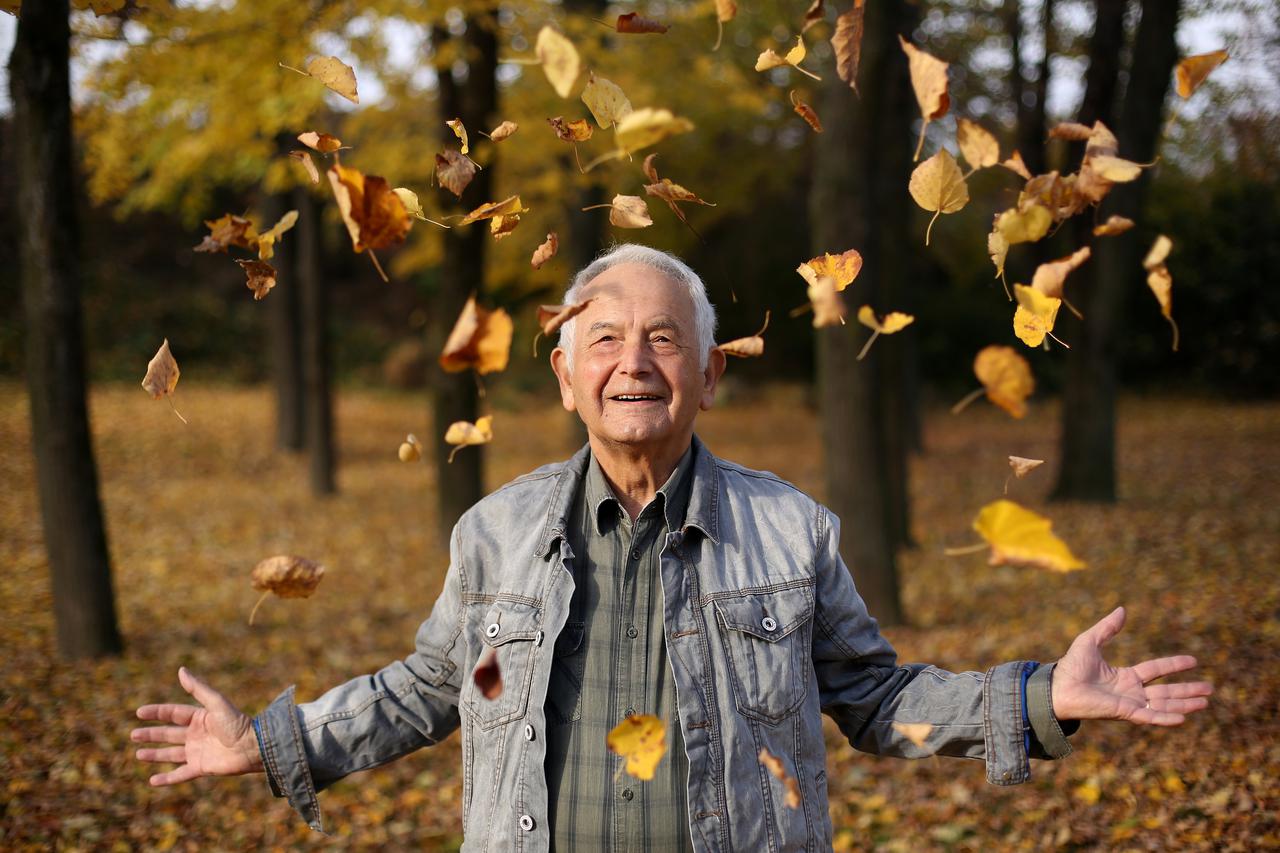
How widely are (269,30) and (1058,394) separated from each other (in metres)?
17.4

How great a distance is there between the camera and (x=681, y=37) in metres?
11.5

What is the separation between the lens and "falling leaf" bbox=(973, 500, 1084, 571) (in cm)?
206

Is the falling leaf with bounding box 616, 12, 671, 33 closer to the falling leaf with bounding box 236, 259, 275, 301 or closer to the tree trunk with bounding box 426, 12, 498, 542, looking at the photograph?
the falling leaf with bounding box 236, 259, 275, 301

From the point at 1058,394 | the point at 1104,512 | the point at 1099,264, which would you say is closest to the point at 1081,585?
the point at 1104,512

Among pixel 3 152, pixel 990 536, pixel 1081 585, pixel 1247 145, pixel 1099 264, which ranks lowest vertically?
pixel 1081 585

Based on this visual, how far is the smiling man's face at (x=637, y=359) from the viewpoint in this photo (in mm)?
2064

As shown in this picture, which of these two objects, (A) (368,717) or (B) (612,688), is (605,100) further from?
(A) (368,717)

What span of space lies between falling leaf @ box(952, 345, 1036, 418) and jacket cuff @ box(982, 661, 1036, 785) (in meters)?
0.58

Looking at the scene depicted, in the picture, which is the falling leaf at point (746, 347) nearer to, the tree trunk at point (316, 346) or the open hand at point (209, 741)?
the open hand at point (209, 741)

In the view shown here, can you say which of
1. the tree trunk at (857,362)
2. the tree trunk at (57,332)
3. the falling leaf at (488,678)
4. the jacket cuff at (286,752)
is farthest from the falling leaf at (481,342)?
the tree trunk at (857,362)

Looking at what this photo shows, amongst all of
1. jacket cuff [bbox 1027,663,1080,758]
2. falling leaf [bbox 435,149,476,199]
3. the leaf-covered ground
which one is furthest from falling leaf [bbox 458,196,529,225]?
the leaf-covered ground

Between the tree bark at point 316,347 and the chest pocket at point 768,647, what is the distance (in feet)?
32.4

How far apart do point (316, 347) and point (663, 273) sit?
9.77 meters

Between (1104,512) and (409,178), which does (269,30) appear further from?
(1104,512)
